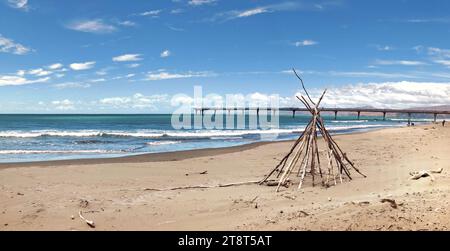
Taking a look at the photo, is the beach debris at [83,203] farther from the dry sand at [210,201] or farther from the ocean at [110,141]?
the ocean at [110,141]

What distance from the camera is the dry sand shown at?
660 centimetres

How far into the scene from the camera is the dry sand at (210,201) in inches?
260

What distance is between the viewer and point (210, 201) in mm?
9078

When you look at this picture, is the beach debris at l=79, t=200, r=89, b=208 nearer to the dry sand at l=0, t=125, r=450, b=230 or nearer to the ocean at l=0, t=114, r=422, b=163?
the dry sand at l=0, t=125, r=450, b=230

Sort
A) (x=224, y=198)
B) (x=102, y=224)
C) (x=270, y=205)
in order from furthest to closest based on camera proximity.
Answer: (x=224, y=198) < (x=270, y=205) < (x=102, y=224)

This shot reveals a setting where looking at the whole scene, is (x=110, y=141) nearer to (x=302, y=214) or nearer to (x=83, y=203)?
(x=83, y=203)

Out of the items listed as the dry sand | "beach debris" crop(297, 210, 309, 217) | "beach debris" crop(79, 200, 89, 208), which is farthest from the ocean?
"beach debris" crop(297, 210, 309, 217)

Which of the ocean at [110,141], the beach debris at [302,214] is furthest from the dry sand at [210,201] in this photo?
the ocean at [110,141]

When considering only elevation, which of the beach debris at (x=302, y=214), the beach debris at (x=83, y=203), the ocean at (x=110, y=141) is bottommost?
the ocean at (x=110, y=141)

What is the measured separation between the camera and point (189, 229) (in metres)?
7.05

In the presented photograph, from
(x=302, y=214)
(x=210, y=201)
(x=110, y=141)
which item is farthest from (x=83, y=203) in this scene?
(x=110, y=141)
